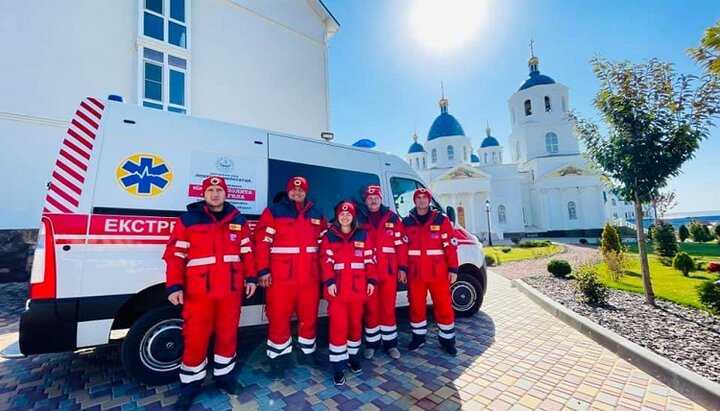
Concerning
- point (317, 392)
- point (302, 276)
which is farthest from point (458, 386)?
point (302, 276)

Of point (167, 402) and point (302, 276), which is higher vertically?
point (302, 276)

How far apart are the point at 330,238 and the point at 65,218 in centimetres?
234

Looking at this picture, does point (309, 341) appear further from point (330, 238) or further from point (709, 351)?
point (709, 351)

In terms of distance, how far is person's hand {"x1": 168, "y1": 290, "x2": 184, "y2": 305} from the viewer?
2.64 meters

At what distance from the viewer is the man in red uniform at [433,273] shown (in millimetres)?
3863

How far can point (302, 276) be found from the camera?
3217mm

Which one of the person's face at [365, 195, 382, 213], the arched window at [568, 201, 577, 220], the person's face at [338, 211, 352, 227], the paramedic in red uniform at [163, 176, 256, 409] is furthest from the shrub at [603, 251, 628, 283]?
the arched window at [568, 201, 577, 220]

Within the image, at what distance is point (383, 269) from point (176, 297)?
6.85ft

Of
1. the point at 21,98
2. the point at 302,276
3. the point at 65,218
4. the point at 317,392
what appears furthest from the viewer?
the point at 21,98

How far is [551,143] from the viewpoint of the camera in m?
39.3

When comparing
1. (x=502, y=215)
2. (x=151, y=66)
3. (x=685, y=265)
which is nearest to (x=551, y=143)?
(x=502, y=215)

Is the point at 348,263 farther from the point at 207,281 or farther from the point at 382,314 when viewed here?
the point at 207,281

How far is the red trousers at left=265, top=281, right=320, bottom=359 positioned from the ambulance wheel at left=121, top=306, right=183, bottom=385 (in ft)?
3.04

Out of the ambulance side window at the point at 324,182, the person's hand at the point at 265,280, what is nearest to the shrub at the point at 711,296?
the ambulance side window at the point at 324,182
